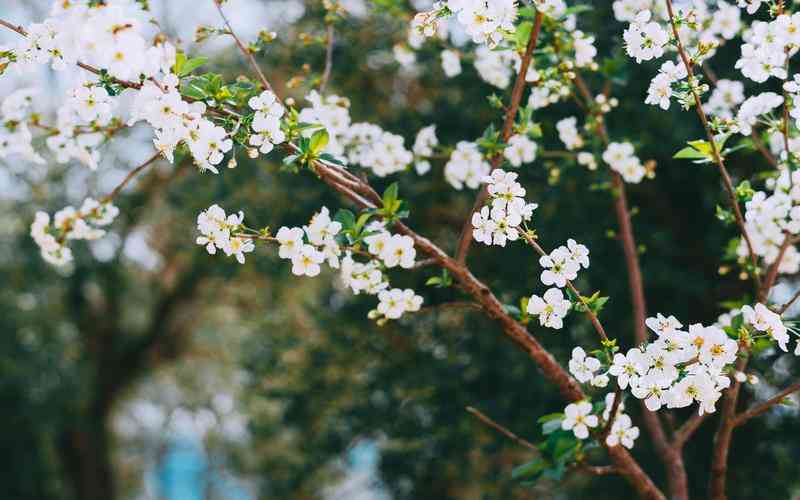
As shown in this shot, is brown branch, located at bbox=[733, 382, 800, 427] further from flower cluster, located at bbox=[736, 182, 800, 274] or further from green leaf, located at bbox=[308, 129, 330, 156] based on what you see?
green leaf, located at bbox=[308, 129, 330, 156]

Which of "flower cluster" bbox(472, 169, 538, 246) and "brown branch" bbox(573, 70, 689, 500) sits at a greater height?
"flower cluster" bbox(472, 169, 538, 246)

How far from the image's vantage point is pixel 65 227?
8.11 ft

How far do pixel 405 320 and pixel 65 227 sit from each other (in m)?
2.60

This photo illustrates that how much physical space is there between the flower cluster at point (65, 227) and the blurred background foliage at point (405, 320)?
81 cm

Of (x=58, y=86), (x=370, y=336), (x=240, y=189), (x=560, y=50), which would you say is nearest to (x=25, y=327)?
(x=58, y=86)

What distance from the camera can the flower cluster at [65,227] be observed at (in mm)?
2445

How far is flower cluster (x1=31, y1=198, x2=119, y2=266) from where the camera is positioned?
245 centimetres

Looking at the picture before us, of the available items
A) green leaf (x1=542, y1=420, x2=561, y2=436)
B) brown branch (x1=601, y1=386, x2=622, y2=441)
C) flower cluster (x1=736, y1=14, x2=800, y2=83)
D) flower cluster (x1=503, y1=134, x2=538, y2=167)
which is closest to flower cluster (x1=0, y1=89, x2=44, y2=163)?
flower cluster (x1=503, y1=134, x2=538, y2=167)

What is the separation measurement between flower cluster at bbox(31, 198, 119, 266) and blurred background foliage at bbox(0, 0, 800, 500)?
2.67ft

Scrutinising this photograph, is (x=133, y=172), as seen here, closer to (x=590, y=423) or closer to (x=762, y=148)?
(x=590, y=423)

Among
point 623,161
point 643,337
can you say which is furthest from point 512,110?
point 643,337

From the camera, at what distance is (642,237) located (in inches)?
162

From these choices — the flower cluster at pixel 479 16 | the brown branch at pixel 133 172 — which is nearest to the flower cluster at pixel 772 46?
the flower cluster at pixel 479 16

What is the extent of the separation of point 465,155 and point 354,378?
2.75 metres
